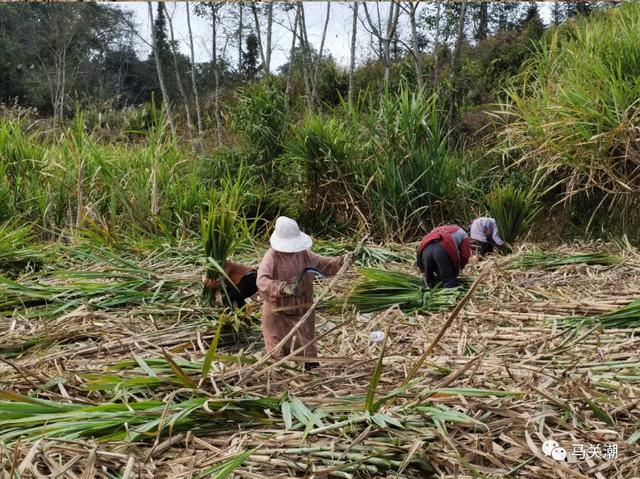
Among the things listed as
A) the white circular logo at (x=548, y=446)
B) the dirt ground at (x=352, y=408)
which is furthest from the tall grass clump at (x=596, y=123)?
the white circular logo at (x=548, y=446)

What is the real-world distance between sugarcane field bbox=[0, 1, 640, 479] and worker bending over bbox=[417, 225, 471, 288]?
0.6 inches

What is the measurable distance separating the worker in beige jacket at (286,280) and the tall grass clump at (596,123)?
3.58 metres

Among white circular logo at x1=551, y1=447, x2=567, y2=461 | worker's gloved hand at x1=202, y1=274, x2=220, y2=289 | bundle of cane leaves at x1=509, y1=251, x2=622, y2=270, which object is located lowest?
white circular logo at x1=551, y1=447, x2=567, y2=461

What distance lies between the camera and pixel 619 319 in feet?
11.4

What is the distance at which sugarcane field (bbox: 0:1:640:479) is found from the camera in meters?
2.09

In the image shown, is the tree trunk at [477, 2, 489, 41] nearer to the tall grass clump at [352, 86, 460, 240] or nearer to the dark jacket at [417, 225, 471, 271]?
the tall grass clump at [352, 86, 460, 240]

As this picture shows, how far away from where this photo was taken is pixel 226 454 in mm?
1998

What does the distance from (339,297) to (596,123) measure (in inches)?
127

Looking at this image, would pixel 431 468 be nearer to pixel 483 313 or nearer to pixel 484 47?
pixel 483 313

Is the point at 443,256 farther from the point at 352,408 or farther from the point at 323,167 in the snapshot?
the point at 323,167

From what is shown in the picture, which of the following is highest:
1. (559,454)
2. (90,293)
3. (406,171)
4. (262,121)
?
(262,121)

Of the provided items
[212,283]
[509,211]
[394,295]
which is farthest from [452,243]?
[509,211]

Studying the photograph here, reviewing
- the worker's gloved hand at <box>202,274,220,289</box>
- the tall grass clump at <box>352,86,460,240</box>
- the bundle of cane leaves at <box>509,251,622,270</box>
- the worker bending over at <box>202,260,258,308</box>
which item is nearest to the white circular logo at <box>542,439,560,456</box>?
the worker bending over at <box>202,260,258,308</box>

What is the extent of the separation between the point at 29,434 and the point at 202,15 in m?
13.5
